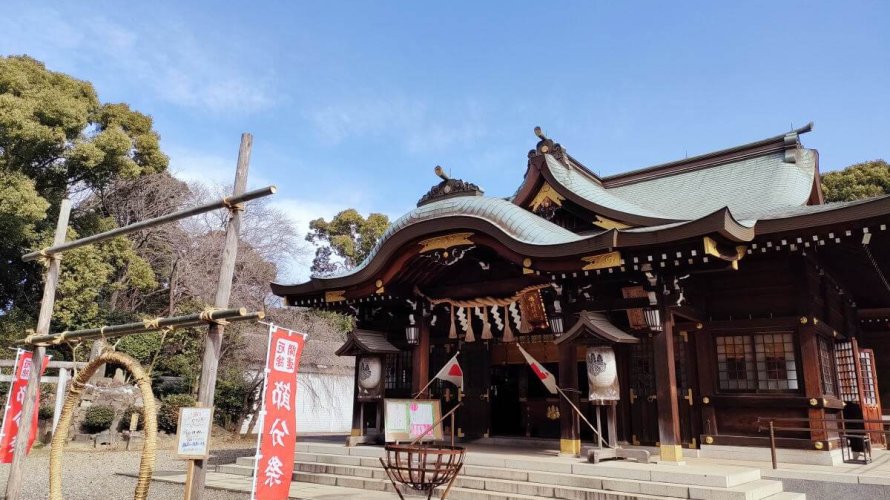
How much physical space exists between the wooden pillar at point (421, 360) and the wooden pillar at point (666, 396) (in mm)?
4407

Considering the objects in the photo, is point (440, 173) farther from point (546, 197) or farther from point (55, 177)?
point (55, 177)

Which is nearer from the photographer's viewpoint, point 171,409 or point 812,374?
point 812,374

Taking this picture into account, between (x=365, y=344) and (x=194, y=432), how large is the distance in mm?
6575

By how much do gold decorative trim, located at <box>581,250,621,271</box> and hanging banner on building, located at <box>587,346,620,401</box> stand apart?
1281 mm

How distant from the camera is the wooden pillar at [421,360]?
11.6 meters

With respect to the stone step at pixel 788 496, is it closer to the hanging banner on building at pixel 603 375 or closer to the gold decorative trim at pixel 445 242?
the hanging banner on building at pixel 603 375

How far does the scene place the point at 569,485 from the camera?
7992 mm

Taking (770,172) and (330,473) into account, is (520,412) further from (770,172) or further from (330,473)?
(770,172)

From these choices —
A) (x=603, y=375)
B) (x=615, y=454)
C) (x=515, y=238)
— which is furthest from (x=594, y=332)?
(x=515, y=238)

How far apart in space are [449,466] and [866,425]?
1032cm

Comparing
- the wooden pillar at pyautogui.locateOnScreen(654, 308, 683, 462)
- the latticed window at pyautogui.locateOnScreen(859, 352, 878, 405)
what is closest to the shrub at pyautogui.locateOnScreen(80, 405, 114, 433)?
the wooden pillar at pyautogui.locateOnScreen(654, 308, 683, 462)

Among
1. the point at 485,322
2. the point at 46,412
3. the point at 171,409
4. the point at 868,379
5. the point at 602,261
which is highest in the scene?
the point at 602,261

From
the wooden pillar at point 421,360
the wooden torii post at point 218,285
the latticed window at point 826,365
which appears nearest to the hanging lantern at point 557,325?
the wooden pillar at point 421,360

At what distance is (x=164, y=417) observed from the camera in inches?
709
